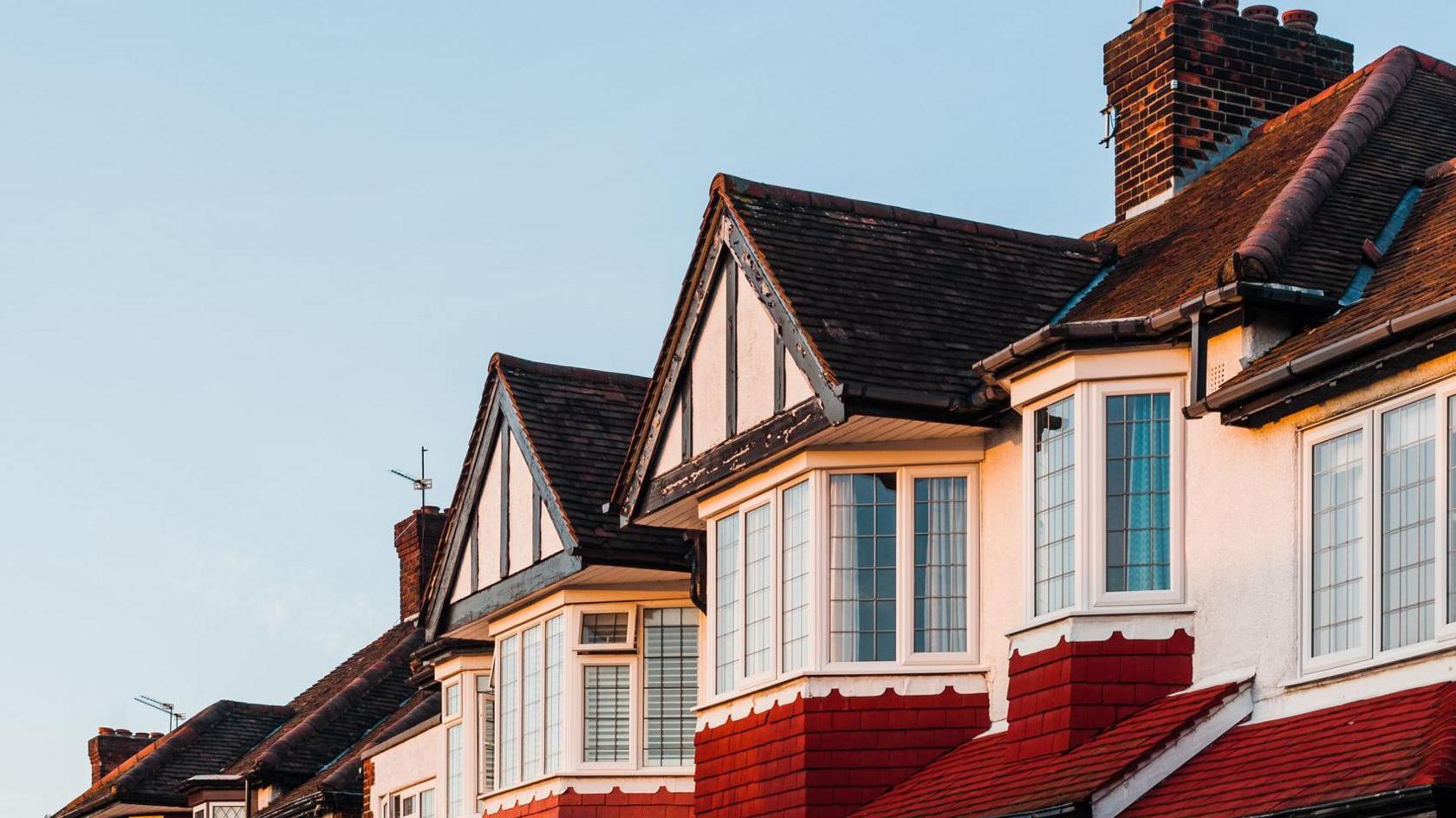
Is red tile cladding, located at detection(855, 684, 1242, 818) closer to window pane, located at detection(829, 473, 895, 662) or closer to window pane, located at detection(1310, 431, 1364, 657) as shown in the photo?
window pane, located at detection(1310, 431, 1364, 657)

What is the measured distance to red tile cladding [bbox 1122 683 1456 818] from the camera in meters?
13.3

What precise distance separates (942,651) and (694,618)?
5.58 meters

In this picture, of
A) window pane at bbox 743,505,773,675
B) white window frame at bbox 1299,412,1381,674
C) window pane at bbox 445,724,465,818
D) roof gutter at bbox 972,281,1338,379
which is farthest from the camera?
window pane at bbox 445,724,465,818

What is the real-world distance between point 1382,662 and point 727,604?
25.0 ft

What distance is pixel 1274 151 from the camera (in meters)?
21.9

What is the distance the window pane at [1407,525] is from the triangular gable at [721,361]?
5183 mm

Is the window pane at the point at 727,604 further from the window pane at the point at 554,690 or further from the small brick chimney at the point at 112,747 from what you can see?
the small brick chimney at the point at 112,747

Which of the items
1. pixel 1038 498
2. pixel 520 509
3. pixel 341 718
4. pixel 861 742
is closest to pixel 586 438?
pixel 520 509

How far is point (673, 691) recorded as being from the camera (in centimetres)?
2470

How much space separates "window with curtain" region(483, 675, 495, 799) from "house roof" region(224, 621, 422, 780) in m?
9.77

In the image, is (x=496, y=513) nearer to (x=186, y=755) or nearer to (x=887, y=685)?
(x=887, y=685)

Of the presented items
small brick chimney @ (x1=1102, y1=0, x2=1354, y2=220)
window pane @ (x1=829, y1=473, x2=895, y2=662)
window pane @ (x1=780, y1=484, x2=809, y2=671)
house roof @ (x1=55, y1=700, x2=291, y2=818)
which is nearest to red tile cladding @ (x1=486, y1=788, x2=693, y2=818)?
window pane @ (x1=780, y1=484, x2=809, y2=671)

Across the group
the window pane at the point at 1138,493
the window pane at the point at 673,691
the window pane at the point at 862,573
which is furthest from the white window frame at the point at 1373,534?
the window pane at the point at 673,691

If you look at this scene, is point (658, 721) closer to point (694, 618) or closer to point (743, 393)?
point (694, 618)
